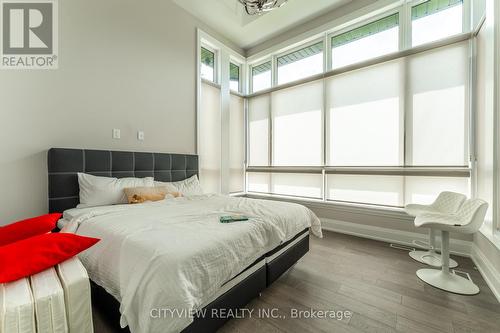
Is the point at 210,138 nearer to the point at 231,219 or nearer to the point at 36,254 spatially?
the point at 231,219

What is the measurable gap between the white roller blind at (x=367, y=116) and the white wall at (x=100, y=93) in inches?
95.9

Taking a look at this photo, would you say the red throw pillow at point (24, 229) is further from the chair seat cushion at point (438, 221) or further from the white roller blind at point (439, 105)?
the white roller blind at point (439, 105)

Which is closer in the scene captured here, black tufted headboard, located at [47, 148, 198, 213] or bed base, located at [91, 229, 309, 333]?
bed base, located at [91, 229, 309, 333]

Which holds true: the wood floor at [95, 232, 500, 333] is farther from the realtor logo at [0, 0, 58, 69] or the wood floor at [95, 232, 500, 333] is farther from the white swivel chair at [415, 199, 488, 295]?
the realtor logo at [0, 0, 58, 69]

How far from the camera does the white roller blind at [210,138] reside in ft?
12.4

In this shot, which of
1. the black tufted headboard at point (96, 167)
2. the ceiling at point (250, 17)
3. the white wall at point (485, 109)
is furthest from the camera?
the ceiling at point (250, 17)

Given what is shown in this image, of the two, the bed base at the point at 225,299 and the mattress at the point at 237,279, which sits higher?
the mattress at the point at 237,279

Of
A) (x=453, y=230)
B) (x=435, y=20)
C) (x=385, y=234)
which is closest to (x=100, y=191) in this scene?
(x=453, y=230)

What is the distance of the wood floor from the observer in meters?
1.40

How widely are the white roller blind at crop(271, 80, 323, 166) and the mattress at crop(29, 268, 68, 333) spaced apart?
3.56 meters

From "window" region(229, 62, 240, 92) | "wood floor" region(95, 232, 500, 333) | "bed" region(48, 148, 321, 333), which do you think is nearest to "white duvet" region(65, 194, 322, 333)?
"bed" region(48, 148, 321, 333)

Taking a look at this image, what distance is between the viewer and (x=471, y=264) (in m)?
2.24

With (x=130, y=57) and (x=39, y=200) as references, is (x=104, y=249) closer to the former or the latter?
(x=39, y=200)

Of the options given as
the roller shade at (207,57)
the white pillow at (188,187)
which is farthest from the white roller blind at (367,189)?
the roller shade at (207,57)
